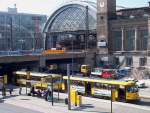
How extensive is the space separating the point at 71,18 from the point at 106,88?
77.6 meters

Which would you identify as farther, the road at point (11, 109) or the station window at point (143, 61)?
the station window at point (143, 61)

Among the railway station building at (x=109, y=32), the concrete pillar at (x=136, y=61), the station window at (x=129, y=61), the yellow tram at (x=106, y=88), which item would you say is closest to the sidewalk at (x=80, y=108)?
the yellow tram at (x=106, y=88)

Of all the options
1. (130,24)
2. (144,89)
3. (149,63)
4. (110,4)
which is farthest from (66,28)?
(144,89)

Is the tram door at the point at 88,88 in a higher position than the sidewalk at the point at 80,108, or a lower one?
higher

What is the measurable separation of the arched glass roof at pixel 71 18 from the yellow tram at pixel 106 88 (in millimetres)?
64809

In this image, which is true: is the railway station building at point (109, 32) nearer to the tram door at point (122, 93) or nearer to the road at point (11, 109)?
the tram door at point (122, 93)

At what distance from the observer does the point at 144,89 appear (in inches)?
2581

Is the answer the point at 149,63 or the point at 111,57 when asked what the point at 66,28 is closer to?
the point at 111,57

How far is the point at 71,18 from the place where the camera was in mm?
129000

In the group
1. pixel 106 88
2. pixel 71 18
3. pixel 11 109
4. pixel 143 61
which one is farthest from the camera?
pixel 71 18

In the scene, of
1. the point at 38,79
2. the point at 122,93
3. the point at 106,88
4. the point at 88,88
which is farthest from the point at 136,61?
the point at 122,93

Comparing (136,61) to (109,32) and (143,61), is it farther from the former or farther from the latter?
(109,32)

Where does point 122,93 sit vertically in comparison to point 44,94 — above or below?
above

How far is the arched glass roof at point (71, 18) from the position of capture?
402 feet
